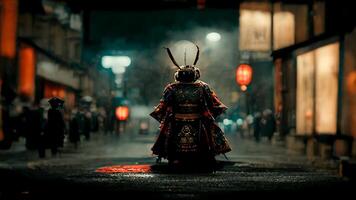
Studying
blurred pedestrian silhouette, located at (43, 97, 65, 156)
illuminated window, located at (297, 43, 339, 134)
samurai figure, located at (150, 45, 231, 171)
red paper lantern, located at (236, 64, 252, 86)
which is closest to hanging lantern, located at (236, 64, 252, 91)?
red paper lantern, located at (236, 64, 252, 86)

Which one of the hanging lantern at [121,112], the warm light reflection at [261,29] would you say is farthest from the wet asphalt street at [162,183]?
the hanging lantern at [121,112]

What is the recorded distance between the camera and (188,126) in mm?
16812

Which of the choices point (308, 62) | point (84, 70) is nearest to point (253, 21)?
point (308, 62)

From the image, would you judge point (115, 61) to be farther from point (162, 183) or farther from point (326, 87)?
point (162, 183)

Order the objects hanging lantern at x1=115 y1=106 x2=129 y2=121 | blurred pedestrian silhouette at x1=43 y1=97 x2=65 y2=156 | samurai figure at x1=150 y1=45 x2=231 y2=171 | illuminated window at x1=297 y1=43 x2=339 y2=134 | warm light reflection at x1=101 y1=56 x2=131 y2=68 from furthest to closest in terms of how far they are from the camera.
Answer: warm light reflection at x1=101 y1=56 x2=131 y2=68, hanging lantern at x1=115 y1=106 x2=129 y2=121, illuminated window at x1=297 y1=43 x2=339 y2=134, blurred pedestrian silhouette at x1=43 y1=97 x2=65 y2=156, samurai figure at x1=150 y1=45 x2=231 y2=171

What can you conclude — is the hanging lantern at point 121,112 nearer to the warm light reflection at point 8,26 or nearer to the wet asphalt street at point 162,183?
the warm light reflection at point 8,26

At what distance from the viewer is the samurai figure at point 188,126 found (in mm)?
16734

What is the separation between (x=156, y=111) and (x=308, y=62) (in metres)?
15.5

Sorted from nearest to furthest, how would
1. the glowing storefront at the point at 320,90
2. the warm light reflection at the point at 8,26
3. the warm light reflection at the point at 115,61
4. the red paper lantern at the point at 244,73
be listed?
1. the glowing storefront at the point at 320,90
2. the warm light reflection at the point at 8,26
3. the red paper lantern at the point at 244,73
4. the warm light reflection at the point at 115,61

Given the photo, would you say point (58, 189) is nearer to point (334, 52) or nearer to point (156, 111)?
point (156, 111)

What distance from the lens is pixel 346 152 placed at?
2341 cm

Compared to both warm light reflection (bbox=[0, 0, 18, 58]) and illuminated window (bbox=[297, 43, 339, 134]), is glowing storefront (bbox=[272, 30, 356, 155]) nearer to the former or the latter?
illuminated window (bbox=[297, 43, 339, 134])

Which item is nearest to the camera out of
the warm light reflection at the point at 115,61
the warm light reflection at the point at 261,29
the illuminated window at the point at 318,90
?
the illuminated window at the point at 318,90

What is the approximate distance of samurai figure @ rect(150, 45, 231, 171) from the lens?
16734 millimetres
